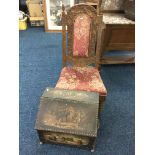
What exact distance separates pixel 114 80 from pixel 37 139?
1153mm

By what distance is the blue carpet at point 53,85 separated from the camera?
5.25 ft

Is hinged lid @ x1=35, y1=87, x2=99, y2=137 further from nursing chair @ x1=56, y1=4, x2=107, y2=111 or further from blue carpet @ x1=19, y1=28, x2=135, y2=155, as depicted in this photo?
blue carpet @ x1=19, y1=28, x2=135, y2=155

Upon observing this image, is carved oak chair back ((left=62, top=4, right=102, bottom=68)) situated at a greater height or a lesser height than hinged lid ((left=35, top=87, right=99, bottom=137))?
greater

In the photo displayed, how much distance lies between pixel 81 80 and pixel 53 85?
64cm

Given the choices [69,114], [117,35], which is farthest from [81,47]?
[117,35]

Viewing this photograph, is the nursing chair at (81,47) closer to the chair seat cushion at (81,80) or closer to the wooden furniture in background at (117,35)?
the chair seat cushion at (81,80)

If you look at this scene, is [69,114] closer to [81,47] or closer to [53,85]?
[81,47]

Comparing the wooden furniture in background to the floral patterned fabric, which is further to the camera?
the wooden furniture in background

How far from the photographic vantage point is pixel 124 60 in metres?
2.57

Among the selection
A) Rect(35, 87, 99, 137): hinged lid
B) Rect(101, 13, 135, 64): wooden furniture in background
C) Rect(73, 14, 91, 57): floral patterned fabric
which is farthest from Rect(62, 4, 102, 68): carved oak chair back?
Rect(101, 13, 135, 64): wooden furniture in background

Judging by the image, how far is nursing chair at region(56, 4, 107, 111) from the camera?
1.61 m

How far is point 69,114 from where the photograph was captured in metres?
1.36

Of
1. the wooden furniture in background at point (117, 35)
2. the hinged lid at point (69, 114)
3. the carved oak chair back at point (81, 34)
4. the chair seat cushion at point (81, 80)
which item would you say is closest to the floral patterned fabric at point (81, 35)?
the carved oak chair back at point (81, 34)
